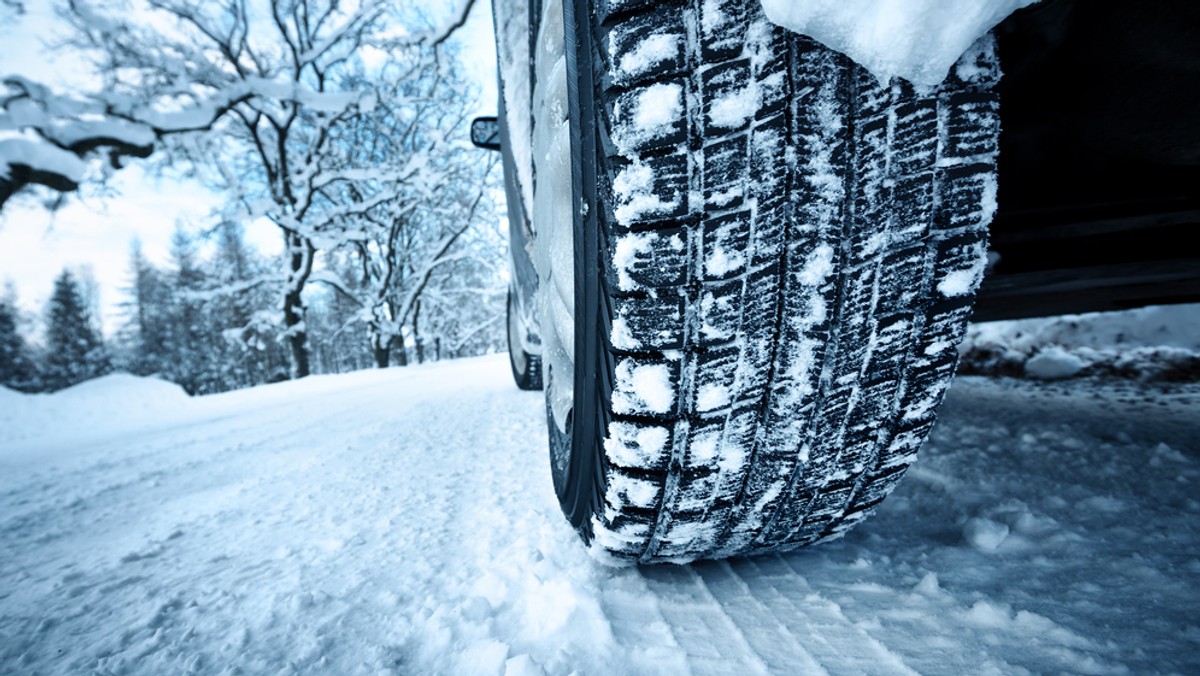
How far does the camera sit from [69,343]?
73.8ft

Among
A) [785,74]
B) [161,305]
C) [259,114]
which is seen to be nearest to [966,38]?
[785,74]

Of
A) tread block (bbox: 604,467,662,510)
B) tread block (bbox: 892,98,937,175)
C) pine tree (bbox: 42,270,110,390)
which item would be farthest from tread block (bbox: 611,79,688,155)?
pine tree (bbox: 42,270,110,390)

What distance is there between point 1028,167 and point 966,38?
862 mm

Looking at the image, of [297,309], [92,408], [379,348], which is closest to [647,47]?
[92,408]

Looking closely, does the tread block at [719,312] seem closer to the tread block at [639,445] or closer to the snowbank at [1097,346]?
the tread block at [639,445]

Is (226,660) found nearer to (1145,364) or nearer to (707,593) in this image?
(707,593)

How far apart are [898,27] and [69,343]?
110ft

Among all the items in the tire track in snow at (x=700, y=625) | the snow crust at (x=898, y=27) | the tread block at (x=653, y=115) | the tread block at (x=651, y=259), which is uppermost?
the snow crust at (x=898, y=27)

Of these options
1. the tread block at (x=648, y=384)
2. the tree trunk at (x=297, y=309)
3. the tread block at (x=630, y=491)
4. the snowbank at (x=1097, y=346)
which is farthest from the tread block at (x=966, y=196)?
the tree trunk at (x=297, y=309)

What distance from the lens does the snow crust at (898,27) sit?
446 mm

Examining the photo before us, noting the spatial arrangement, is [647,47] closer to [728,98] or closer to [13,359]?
[728,98]

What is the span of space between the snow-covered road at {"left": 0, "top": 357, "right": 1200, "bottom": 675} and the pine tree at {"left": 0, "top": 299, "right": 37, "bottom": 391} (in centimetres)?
3148

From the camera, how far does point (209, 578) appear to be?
874 mm

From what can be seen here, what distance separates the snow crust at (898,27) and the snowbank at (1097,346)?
232cm
